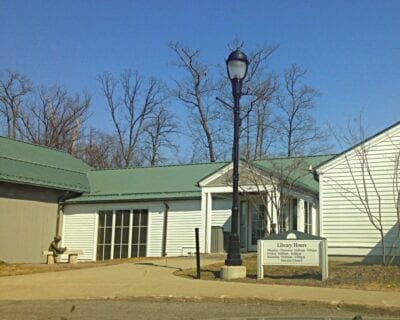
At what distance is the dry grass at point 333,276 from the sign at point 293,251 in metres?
0.40

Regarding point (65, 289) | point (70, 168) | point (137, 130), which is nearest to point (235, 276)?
point (65, 289)

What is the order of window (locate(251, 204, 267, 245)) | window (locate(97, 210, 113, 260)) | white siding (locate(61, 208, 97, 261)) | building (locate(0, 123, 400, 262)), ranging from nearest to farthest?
building (locate(0, 123, 400, 262)), window (locate(251, 204, 267, 245)), window (locate(97, 210, 113, 260)), white siding (locate(61, 208, 97, 261))

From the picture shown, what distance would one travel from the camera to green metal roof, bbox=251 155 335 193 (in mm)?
23859

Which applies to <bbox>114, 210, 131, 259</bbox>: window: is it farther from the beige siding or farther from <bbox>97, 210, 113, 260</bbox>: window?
the beige siding

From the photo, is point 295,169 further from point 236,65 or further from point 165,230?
point 236,65

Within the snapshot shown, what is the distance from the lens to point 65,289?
1302cm

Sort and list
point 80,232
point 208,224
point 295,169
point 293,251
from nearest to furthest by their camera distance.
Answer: point 293,251, point 208,224, point 295,169, point 80,232

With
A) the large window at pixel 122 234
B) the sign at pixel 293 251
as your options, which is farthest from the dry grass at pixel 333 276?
the large window at pixel 122 234

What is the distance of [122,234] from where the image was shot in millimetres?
28562

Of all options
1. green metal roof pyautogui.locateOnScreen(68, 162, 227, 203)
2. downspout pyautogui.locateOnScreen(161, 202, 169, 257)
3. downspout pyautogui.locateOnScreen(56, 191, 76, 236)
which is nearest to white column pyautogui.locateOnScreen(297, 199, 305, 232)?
green metal roof pyautogui.locateOnScreen(68, 162, 227, 203)

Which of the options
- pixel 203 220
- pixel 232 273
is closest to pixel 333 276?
pixel 232 273

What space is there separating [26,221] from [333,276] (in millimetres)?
17391

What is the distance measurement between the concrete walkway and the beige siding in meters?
10.0

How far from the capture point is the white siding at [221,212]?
25.6 m
